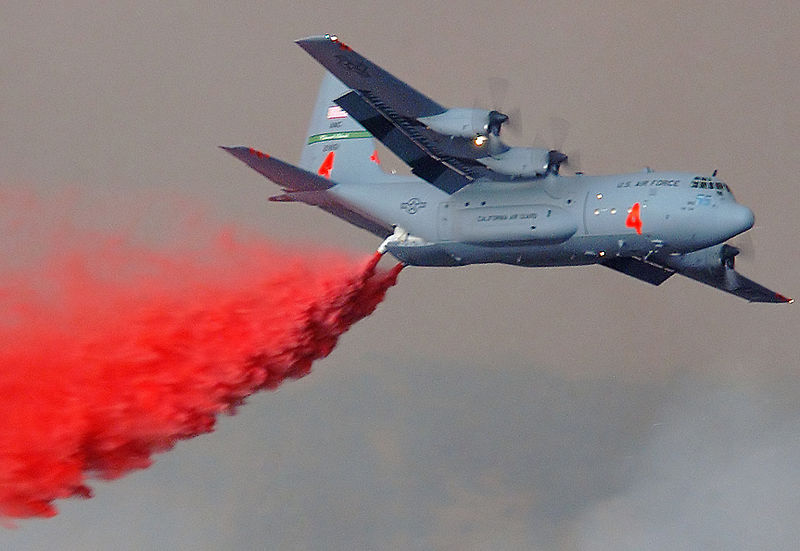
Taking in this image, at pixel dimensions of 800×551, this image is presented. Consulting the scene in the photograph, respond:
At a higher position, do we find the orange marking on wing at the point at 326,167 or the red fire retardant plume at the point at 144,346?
the orange marking on wing at the point at 326,167

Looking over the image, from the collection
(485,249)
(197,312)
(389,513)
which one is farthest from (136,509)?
(485,249)

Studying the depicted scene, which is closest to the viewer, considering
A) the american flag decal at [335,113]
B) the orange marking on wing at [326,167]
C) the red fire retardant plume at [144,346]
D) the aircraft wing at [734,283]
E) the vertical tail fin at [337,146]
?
the red fire retardant plume at [144,346]

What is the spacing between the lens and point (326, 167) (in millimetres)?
32156

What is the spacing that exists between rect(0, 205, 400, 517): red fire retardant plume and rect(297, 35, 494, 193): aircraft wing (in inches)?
93.2

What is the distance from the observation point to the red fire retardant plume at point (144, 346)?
25.1 meters

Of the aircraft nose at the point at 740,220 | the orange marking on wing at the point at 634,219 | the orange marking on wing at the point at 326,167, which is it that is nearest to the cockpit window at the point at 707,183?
the aircraft nose at the point at 740,220

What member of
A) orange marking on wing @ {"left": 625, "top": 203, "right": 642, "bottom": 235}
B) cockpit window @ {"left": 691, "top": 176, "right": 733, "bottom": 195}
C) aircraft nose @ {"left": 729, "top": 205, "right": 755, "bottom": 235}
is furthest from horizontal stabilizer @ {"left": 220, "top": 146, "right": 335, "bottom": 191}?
aircraft nose @ {"left": 729, "top": 205, "right": 755, "bottom": 235}

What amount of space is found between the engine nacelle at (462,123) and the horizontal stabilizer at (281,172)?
3.49 metres

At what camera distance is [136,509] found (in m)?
37.9

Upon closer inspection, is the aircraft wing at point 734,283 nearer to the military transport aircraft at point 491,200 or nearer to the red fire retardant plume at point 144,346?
the military transport aircraft at point 491,200

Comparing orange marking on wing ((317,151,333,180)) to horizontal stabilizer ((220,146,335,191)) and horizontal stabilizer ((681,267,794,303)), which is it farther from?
horizontal stabilizer ((681,267,794,303))

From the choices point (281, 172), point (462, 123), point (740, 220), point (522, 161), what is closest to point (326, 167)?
point (281, 172)

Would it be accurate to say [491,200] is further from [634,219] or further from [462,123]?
[634,219]

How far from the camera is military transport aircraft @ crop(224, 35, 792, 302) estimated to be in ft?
86.0
